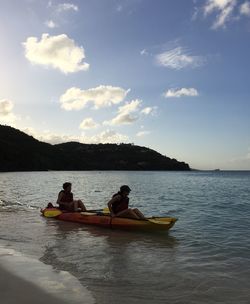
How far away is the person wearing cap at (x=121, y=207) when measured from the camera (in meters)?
16.7

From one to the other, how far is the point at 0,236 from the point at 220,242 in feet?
25.6

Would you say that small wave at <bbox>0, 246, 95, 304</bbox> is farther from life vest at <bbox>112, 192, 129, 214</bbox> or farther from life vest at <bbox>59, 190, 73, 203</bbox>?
life vest at <bbox>59, 190, 73, 203</bbox>

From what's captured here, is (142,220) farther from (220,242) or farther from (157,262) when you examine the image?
(157,262)

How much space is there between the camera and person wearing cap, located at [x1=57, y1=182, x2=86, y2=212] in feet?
66.2

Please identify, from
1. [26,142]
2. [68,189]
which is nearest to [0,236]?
[68,189]

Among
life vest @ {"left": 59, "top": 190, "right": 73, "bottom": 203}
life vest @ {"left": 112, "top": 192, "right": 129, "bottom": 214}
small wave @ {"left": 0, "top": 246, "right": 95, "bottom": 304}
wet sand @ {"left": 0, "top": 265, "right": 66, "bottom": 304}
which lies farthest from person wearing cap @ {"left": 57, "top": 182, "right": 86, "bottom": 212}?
wet sand @ {"left": 0, "top": 265, "right": 66, "bottom": 304}

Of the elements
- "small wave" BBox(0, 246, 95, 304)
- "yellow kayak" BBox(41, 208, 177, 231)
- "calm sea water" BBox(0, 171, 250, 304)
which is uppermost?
"yellow kayak" BBox(41, 208, 177, 231)

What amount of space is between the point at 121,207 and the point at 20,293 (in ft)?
32.9

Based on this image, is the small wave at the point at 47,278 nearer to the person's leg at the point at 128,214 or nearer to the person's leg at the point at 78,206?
the person's leg at the point at 128,214

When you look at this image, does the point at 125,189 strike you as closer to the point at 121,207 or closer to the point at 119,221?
the point at 121,207

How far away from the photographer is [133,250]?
12.4 m

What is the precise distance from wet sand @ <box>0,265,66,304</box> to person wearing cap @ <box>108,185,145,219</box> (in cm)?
880

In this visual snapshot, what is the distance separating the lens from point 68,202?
20578mm

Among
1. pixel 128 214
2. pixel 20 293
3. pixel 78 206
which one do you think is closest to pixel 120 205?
pixel 128 214
